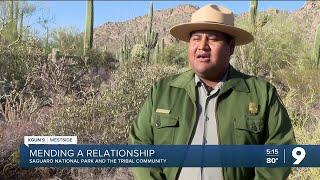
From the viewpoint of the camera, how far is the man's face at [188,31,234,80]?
2.81 m

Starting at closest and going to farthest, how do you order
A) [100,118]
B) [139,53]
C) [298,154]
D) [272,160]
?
[272,160]
[298,154]
[100,118]
[139,53]

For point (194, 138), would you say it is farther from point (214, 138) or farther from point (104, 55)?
point (104, 55)

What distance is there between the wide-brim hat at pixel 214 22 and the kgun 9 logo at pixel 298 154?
82 cm

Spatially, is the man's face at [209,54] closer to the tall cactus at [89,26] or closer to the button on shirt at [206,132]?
the button on shirt at [206,132]

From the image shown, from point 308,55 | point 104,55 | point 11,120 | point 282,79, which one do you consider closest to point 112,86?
point 11,120

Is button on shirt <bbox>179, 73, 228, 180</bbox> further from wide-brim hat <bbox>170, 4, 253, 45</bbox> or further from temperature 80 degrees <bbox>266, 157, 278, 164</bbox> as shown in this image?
temperature 80 degrees <bbox>266, 157, 278, 164</bbox>

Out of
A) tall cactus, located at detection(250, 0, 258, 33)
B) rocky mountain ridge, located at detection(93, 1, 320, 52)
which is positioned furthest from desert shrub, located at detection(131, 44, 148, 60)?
rocky mountain ridge, located at detection(93, 1, 320, 52)

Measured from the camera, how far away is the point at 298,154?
3.45m

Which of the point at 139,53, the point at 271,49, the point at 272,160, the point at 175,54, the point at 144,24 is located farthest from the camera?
the point at 144,24

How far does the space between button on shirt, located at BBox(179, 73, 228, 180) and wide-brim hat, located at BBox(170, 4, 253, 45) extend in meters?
0.32

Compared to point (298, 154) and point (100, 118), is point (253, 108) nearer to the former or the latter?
point (298, 154)

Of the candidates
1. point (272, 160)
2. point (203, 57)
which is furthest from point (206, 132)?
point (272, 160)

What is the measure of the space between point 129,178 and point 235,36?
3.81m

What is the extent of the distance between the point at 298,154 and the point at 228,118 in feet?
3.01
